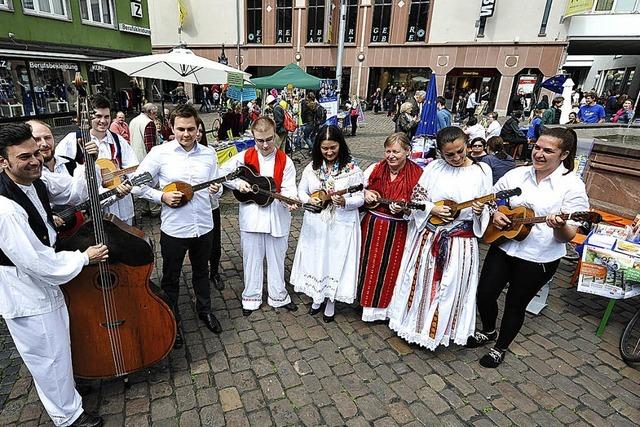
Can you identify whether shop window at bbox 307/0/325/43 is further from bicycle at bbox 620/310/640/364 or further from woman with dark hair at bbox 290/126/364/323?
bicycle at bbox 620/310/640/364

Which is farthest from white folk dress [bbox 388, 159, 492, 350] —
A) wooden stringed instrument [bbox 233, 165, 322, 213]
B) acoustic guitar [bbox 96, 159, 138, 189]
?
acoustic guitar [bbox 96, 159, 138, 189]

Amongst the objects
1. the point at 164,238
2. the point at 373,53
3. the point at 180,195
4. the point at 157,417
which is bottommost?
the point at 157,417

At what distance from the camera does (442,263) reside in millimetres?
3215

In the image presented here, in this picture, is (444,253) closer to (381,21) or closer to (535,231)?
(535,231)

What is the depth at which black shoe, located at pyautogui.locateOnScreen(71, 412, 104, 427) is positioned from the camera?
8.45 ft

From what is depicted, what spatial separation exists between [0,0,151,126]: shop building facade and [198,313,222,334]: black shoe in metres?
14.7

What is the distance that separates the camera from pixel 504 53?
24625 mm

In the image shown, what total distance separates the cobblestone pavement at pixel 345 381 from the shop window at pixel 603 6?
26.3m

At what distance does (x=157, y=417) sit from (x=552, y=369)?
136 inches

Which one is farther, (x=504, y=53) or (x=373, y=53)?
(x=373, y=53)

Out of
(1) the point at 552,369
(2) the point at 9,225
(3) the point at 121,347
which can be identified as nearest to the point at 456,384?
(1) the point at 552,369

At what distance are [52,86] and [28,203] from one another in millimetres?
18794

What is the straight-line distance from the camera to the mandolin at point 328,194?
3410 mm

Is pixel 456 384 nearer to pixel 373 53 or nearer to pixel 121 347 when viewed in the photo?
pixel 121 347
